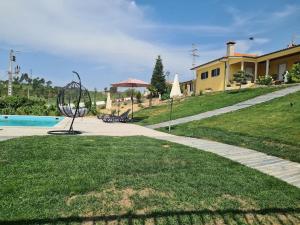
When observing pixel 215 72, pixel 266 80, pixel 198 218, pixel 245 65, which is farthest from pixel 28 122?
pixel 245 65

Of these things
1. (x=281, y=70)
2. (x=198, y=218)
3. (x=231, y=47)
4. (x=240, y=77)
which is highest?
(x=231, y=47)

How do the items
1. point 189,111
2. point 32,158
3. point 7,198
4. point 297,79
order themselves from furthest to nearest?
1. point 297,79
2. point 189,111
3. point 32,158
4. point 7,198

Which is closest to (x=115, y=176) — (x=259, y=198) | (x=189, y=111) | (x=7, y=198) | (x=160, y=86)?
(x=7, y=198)

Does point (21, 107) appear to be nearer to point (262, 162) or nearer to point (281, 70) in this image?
point (281, 70)

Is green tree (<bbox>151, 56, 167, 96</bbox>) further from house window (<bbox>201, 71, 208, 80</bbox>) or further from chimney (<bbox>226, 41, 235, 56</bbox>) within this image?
chimney (<bbox>226, 41, 235, 56</bbox>)

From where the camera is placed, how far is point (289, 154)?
884 centimetres

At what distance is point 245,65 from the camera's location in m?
34.6

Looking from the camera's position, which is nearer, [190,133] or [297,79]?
[190,133]

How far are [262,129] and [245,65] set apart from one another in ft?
75.5

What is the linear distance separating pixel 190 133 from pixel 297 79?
16.1m

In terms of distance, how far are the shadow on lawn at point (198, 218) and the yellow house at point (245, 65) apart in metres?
27.2

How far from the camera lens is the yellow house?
31.2 meters

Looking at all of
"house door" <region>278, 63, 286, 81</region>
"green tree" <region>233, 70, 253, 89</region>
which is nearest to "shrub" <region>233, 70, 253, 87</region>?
"green tree" <region>233, 70, 253, 89</region>

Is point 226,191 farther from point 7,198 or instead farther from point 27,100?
point 27,100
